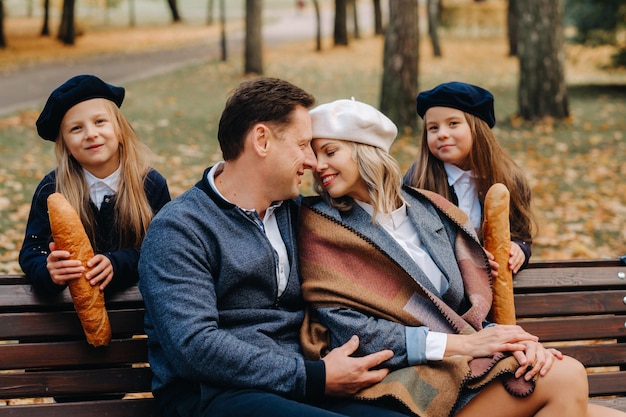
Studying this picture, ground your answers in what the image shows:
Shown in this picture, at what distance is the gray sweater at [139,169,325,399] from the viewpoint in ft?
8.63

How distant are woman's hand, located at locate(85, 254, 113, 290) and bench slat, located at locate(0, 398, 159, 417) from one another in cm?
46

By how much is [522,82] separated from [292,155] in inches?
410

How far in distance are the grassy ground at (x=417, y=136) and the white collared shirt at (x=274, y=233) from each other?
159 centimetres

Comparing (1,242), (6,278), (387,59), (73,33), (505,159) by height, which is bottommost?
(1,242)

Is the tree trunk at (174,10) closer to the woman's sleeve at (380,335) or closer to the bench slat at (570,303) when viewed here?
the bench slat at (570,303)

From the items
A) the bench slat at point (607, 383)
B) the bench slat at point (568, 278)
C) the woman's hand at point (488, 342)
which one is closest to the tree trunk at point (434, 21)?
the bench slat at point (568, 278)

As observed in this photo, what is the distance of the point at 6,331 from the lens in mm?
2953

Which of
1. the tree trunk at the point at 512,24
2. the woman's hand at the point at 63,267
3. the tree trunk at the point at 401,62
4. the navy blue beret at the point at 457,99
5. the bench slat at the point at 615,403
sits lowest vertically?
the bench slat at the point at 615,403

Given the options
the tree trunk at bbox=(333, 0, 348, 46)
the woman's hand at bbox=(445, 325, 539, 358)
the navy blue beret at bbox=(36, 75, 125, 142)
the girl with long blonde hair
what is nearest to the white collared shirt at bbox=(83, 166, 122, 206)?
the girl with long blonde hair

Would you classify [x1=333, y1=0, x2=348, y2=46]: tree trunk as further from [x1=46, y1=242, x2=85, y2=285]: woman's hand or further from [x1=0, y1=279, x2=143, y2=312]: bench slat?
[x1=46, y1=242, x2=85, y2=285]: woman's hand

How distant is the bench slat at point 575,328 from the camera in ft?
10.9

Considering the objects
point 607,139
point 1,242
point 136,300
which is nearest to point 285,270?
point 136,300

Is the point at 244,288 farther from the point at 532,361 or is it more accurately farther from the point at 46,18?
the point at 46,18

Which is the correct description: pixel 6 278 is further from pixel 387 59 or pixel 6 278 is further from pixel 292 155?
pixel 387 59
